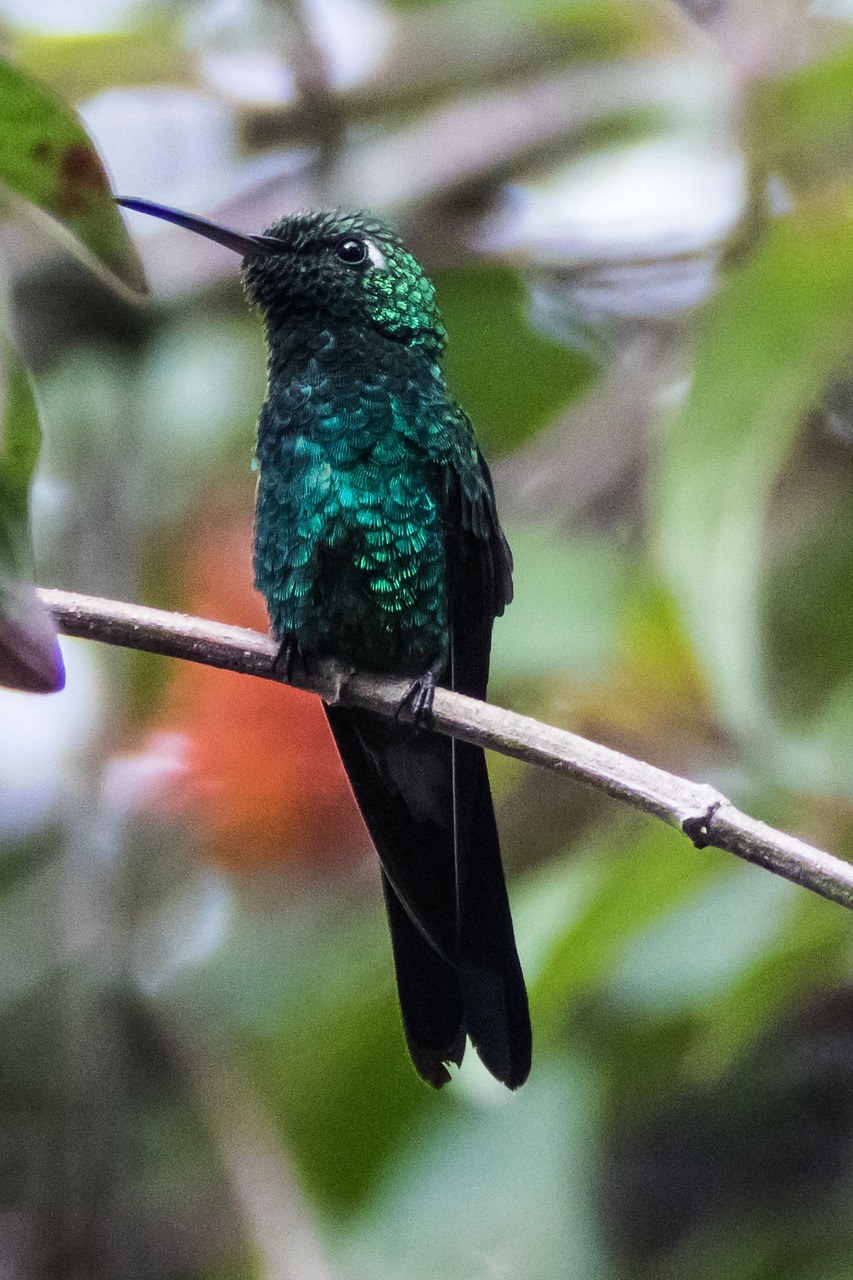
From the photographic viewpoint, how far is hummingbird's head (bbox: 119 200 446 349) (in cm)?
204

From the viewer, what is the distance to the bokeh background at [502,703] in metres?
2.10

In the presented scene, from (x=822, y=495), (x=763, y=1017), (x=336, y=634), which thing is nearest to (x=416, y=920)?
(x=336, y=634)

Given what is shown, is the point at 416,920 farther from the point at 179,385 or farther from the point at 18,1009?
the point at 18,1009

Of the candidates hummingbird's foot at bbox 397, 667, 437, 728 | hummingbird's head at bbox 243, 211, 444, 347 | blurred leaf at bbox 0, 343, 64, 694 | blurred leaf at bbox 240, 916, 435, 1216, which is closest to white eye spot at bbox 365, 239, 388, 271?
hummingbird's head at bbox 243, 211, 444, 347

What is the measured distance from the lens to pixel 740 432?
192 cm

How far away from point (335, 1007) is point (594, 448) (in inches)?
56.7

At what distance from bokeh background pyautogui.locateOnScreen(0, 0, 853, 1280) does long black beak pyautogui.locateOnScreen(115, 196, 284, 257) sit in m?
0.64

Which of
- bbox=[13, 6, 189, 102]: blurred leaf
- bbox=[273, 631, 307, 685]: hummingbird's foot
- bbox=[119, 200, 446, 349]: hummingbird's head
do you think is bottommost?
bbox=[273, 631, 307, 685]: hummingbird's foot

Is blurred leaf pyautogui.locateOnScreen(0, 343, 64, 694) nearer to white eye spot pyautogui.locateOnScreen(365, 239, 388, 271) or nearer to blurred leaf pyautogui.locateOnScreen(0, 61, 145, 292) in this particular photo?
blurred leaf pyautogui.locateOnScreen(0, 61, 145, 292)

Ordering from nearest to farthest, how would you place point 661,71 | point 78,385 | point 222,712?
point 222,712 → point 661,71 → point 78,385

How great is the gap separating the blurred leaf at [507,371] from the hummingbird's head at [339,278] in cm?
46

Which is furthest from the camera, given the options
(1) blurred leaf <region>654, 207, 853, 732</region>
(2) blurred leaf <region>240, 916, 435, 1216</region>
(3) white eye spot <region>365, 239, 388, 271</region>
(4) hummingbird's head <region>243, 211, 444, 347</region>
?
(2) blurred leaf <region>240, 916, 435, 1216</region>

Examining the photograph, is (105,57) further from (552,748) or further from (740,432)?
(552,748)

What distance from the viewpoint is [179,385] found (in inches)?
120
